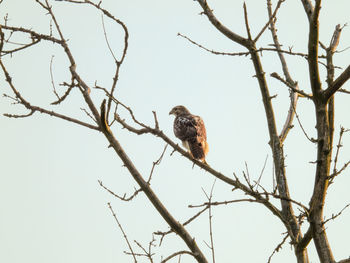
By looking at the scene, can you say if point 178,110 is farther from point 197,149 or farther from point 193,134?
point 197,149

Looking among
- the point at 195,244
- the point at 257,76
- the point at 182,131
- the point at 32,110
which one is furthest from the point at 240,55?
the point at 182,131

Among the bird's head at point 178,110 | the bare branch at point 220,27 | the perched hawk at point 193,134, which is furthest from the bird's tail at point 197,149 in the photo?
the bare branch at point 220,27

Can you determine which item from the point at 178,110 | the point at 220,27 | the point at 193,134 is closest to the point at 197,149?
the point at 193,134

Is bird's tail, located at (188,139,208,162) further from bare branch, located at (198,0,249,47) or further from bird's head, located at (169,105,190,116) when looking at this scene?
bare branch, located at (198,0,249,47)

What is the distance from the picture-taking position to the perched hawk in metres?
9.23

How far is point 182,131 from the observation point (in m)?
10.0

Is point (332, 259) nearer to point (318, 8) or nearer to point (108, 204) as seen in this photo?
point (318, 8)

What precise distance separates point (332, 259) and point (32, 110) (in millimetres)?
2746

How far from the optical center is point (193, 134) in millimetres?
9758

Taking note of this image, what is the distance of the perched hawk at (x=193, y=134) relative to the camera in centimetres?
923

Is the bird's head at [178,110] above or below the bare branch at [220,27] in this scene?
above

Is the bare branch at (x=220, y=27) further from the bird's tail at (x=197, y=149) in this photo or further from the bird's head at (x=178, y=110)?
the bird's head at (x=178, y=110)

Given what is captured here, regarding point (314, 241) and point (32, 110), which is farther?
point (32, 110)

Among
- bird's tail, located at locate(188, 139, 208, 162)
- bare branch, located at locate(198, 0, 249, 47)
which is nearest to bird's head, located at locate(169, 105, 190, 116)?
bird's tail, located at locate(188, 139, 208, 162)
